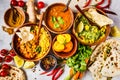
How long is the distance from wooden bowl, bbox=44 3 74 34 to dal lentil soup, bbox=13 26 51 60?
8cm

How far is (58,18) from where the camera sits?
3398mm

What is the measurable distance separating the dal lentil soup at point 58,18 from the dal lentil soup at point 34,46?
0.31 ft

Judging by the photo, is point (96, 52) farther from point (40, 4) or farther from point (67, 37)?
point (40, 4)

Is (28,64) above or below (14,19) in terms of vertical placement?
below

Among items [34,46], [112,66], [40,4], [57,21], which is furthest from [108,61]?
[40,4]

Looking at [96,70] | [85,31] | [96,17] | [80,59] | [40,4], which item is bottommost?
[96,70]

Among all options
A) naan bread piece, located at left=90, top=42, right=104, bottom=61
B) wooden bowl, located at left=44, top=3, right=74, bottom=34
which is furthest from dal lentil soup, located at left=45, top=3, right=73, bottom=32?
naan bread piece, located at left=90, top=42, right=104, bottom=61

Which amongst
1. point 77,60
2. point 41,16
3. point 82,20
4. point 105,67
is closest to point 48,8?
point 41,16

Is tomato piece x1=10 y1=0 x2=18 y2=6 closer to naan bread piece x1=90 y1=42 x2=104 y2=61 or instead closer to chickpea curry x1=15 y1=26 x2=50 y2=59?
chickpea curry x1=15 y1=26 x2=50 y2=59

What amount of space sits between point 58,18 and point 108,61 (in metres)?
0.66

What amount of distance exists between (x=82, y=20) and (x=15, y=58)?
738mm

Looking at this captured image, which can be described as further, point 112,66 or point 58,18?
point 112,66

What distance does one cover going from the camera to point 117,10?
3561 millimetres

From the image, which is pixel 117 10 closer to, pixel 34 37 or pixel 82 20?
pixel 82 20
